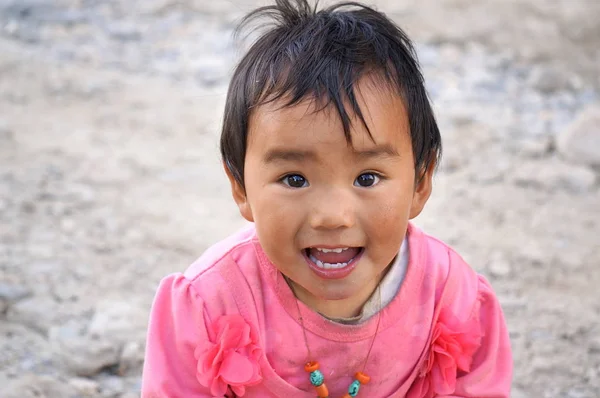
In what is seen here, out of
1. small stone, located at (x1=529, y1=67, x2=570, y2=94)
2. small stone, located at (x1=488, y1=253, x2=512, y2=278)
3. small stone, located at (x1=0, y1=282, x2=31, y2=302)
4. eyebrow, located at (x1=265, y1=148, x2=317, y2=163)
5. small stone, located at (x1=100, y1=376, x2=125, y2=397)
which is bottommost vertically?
small stone, located at (x1=100, y1=376, x2=125, y2=397)

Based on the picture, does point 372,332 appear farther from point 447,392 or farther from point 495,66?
point 495,66

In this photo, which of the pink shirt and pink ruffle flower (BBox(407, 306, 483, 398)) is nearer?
the pink shirt

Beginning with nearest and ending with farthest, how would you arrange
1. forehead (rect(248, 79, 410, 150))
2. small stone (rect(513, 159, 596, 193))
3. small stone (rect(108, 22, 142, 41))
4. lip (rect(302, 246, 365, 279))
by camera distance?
forehead (rect(248, 79, 410, 150))
lip (rect(302, 246, 365, 279))
small stone (rect(513, 159, 596, 193))
small stone (rect(108, 22, 142, 41))

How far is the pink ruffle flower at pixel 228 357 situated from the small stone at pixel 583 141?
2.65 metres

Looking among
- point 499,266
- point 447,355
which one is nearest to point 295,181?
point 447,355

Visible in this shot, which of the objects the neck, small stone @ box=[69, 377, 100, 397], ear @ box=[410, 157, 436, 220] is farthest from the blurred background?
ear @ box=[410, 157, 436, 220]

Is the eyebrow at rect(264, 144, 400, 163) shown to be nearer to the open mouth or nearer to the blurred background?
the open mouth

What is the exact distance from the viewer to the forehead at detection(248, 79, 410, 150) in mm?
1808

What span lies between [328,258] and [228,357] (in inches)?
14.6

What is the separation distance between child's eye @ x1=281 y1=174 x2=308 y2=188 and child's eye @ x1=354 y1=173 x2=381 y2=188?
12 cm

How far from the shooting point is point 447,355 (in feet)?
7.13

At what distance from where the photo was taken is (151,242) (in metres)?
3.54

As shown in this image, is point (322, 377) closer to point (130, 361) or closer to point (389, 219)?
point (389, 219)

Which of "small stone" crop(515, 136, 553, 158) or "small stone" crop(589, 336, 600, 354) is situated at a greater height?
"small stone" crop(515, 136, 553, 158)
